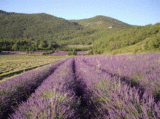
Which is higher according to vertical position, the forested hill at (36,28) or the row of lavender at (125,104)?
the forested hill at (36,28)

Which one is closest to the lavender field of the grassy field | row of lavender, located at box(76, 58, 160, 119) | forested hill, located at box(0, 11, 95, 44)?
row of lavender, located at box(76, 58, 160, 119)

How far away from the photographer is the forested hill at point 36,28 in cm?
10794

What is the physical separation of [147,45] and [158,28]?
11894 mm

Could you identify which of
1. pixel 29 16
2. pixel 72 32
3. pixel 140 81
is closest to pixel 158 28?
pixel 140 81

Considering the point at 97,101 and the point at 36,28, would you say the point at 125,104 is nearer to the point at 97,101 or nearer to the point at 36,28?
the point at 97,101

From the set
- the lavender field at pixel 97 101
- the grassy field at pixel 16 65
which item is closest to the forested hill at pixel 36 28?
the grassy field at pixel 16 65

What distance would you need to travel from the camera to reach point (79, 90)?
11.7 ft

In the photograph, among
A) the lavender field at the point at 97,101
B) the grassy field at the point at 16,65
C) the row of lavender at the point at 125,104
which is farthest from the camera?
the grassy field at the point at 16,65

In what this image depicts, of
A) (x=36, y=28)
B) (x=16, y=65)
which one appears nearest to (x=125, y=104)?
(x=16, y=65)

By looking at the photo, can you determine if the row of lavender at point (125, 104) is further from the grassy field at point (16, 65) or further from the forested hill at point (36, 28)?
the forested hill at point (36, 28)

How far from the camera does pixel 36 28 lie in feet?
407

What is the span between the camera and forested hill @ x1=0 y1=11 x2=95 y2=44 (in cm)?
10794

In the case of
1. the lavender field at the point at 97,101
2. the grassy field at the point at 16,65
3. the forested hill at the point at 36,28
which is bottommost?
the grassy field at the point at 16,65

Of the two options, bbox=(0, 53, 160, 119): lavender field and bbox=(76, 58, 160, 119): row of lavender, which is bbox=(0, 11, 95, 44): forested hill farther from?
bbox=(76, 58, 160, 119): row of lavender
